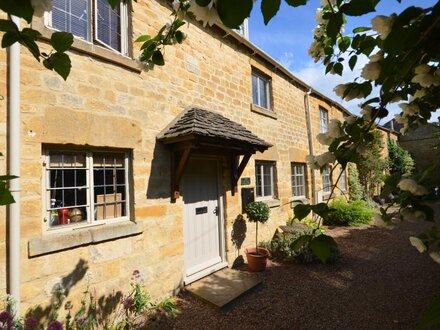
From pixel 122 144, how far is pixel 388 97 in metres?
3.71

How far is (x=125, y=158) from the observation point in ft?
14.5

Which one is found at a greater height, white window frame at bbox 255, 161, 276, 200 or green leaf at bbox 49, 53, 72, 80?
green leaf at bbox 49, 53, 72, 80

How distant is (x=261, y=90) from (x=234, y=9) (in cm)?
784

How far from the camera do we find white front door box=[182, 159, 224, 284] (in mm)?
5473

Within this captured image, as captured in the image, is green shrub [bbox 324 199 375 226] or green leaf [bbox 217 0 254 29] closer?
green leaf [bbox 217 0 254 29]

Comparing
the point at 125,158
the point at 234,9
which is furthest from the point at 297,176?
the point at 234,9

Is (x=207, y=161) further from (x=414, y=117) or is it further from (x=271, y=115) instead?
(x=414, y=117)

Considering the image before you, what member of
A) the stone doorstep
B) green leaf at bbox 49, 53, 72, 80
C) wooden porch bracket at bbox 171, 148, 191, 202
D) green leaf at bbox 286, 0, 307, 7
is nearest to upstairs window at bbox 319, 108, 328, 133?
the stone doorstep

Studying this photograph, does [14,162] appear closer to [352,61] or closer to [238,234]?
[352,61]

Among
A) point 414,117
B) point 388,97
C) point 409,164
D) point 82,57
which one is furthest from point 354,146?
point 409,164

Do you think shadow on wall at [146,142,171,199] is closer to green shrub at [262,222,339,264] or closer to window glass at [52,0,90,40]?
window glass at [52,0,90,40]

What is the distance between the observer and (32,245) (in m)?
3.24

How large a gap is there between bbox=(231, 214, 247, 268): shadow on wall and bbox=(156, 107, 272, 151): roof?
1810mm

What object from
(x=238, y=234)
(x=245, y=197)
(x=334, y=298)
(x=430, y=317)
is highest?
(x=430, y=317)
